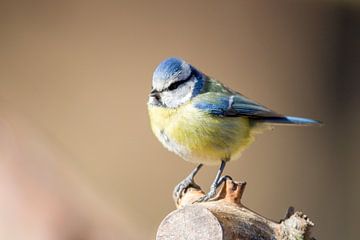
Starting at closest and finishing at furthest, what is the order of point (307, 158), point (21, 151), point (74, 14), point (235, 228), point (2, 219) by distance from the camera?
point (235, 228) → point (2, 219) → point (21, 151) → point (74, 14) → point (307, 158)

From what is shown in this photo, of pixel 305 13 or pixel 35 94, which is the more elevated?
pixel 305 13

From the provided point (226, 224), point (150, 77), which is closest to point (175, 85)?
point (226, 224)

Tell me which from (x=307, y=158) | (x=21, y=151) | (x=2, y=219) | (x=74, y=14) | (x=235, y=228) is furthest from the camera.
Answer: (x=307, y=158)

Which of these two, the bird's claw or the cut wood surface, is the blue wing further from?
the cut wood surface

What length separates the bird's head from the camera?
1.63 meters

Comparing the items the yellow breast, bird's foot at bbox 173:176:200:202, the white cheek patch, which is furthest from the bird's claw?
the white cheek patch

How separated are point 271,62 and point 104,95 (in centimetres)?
68

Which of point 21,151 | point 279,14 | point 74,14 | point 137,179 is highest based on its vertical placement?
point 279,14

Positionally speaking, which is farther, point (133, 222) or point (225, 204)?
point (133, 222)

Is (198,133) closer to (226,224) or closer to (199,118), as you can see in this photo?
(199,118)

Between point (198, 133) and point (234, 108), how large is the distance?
13 centimetres

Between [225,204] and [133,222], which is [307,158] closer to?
[133,222]

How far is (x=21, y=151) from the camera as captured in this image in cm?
164

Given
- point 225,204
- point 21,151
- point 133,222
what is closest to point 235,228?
point 225,204
